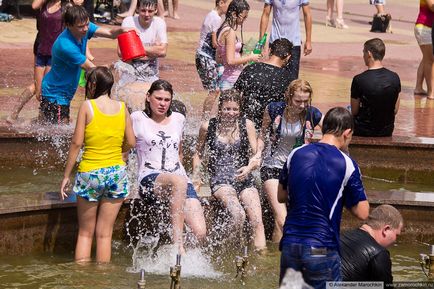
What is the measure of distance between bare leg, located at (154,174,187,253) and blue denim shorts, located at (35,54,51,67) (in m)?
3.86

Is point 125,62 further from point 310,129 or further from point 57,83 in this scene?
point 310,129

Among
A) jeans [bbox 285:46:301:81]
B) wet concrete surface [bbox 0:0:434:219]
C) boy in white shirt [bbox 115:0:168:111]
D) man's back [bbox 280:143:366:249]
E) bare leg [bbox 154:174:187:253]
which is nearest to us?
man's back [bbox 280:143:366:249]

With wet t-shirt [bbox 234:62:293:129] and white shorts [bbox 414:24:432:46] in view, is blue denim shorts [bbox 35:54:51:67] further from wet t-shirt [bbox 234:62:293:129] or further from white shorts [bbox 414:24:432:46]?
white shorts [bbox 414:24:432:46]

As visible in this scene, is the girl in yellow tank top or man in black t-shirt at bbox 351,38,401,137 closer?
the girl in yellow tank top

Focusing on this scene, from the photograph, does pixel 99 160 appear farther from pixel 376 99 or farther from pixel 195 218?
pixel 376 99

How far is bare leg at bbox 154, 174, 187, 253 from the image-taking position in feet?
27.3

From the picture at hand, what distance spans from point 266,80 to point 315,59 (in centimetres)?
885

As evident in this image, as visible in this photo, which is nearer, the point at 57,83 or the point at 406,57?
the point at 57,83

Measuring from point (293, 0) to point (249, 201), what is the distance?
15.0 ft

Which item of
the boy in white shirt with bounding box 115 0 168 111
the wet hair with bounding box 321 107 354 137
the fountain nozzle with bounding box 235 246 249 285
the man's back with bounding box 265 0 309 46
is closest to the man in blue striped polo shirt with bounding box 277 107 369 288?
the wet hair with bounding box 321 107 354 137

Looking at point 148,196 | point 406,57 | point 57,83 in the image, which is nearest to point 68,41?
point 57,83

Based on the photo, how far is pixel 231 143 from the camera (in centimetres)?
905

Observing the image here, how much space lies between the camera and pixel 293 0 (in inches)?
510

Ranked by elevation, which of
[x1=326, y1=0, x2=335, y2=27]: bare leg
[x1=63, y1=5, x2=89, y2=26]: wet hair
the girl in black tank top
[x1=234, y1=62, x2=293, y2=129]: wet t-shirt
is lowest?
the girl in black tank top
